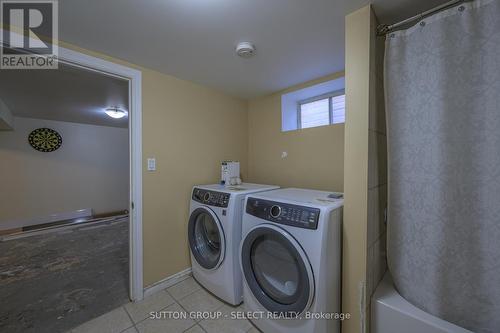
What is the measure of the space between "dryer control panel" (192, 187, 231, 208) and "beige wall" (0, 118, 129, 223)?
3.97 m

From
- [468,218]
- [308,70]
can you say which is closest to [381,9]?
→ [308,70]

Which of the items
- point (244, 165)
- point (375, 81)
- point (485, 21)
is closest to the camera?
point (485, 21)

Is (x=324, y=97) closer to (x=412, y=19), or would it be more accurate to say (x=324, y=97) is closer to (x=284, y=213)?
(x=412, y=19)

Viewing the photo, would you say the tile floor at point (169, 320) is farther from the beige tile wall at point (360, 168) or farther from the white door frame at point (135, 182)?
the beige tile wall at point (360, 168)

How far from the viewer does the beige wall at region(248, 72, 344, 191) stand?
184 centimetres

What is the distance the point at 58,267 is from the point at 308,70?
3.54 metres

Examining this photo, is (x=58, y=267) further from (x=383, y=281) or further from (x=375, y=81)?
(x=375, y=81)

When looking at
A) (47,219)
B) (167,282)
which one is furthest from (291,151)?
(47,219)

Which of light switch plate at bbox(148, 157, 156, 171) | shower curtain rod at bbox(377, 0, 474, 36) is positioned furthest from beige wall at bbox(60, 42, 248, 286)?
shower curtain rod at bbox(377, 0, 474, 36)

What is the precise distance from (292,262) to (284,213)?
1.06 ft

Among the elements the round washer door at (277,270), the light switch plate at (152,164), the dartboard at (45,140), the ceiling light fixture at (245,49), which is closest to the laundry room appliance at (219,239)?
the round washer door at (277,270)

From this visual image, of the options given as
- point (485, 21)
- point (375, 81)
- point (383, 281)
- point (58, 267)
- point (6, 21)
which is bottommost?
point (58, 267)

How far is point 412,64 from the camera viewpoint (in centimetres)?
102

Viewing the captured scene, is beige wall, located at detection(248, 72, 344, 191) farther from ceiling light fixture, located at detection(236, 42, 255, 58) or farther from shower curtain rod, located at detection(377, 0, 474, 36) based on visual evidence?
ceiling light fixture, located at detection(236, 42, 255, 58)
